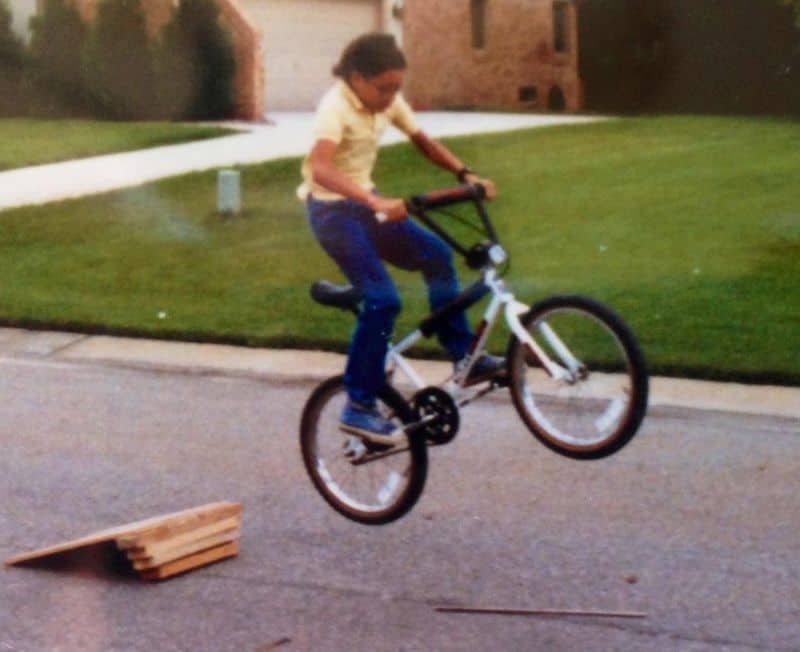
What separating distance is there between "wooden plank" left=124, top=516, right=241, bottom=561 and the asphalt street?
129 mm

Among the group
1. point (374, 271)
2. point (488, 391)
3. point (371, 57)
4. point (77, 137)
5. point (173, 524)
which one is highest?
point (371, 57)

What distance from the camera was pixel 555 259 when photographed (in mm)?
13875

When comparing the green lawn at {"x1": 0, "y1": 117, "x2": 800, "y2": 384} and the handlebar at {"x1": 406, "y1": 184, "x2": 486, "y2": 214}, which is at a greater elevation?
the handlebar at {"x1": 406, "y1": 184, "x2": 486, "y2": 214}

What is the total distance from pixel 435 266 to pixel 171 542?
5.00 ft

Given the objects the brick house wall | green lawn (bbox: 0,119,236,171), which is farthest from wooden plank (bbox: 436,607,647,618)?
the brick house wall

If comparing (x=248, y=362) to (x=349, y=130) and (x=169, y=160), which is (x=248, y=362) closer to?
→ (x=349, y=130)

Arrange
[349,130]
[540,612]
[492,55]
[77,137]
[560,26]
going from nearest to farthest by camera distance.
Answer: [540,612] → [349,130] → [77,137] → [560,26] → [492,55]

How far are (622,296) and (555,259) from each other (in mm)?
1915

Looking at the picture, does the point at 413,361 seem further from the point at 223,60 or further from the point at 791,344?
the point at 223,60

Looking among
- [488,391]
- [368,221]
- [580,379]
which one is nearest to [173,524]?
[488,391]

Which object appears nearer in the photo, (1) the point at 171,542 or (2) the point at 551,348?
(1) the point at 171,542

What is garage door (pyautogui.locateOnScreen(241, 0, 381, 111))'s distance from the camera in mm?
36438

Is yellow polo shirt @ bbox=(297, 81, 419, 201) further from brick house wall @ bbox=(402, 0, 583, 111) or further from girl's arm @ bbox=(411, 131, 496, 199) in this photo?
brick house wall @ bbox=(402, 0, 583, 111)

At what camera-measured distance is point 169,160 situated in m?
22.0
